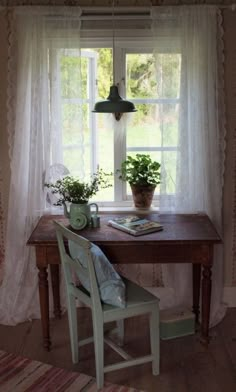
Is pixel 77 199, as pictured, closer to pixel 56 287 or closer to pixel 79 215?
pixel 79 215

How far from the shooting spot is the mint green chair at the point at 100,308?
7.93 ft

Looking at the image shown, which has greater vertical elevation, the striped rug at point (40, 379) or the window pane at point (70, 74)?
the window pane at point (70, 74)

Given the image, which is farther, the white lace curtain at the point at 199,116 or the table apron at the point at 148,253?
the white lace curtain at the point at 199,116

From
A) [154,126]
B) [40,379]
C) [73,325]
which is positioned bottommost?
[40,379]

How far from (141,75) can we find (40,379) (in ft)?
6.45

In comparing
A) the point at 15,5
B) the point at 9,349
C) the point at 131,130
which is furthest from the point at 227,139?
the point at 9,349

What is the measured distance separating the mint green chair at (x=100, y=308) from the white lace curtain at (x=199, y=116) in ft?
2.44

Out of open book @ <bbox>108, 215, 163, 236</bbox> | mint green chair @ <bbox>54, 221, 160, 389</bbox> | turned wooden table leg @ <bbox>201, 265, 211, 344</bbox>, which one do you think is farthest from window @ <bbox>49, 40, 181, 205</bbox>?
mint green chair @ <bbox>54, 221, 160, 389</bbox>

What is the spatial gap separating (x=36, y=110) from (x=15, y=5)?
65cm

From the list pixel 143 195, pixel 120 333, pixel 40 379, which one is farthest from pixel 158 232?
pixel 40 379

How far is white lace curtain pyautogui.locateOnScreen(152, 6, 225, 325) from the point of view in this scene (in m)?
2.96

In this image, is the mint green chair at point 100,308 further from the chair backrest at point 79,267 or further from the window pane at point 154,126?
the window pane at point 154,126

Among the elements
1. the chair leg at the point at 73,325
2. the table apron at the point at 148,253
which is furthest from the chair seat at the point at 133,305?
the chair leg at the point at 73,325

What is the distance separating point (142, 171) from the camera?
3188 millimetres
